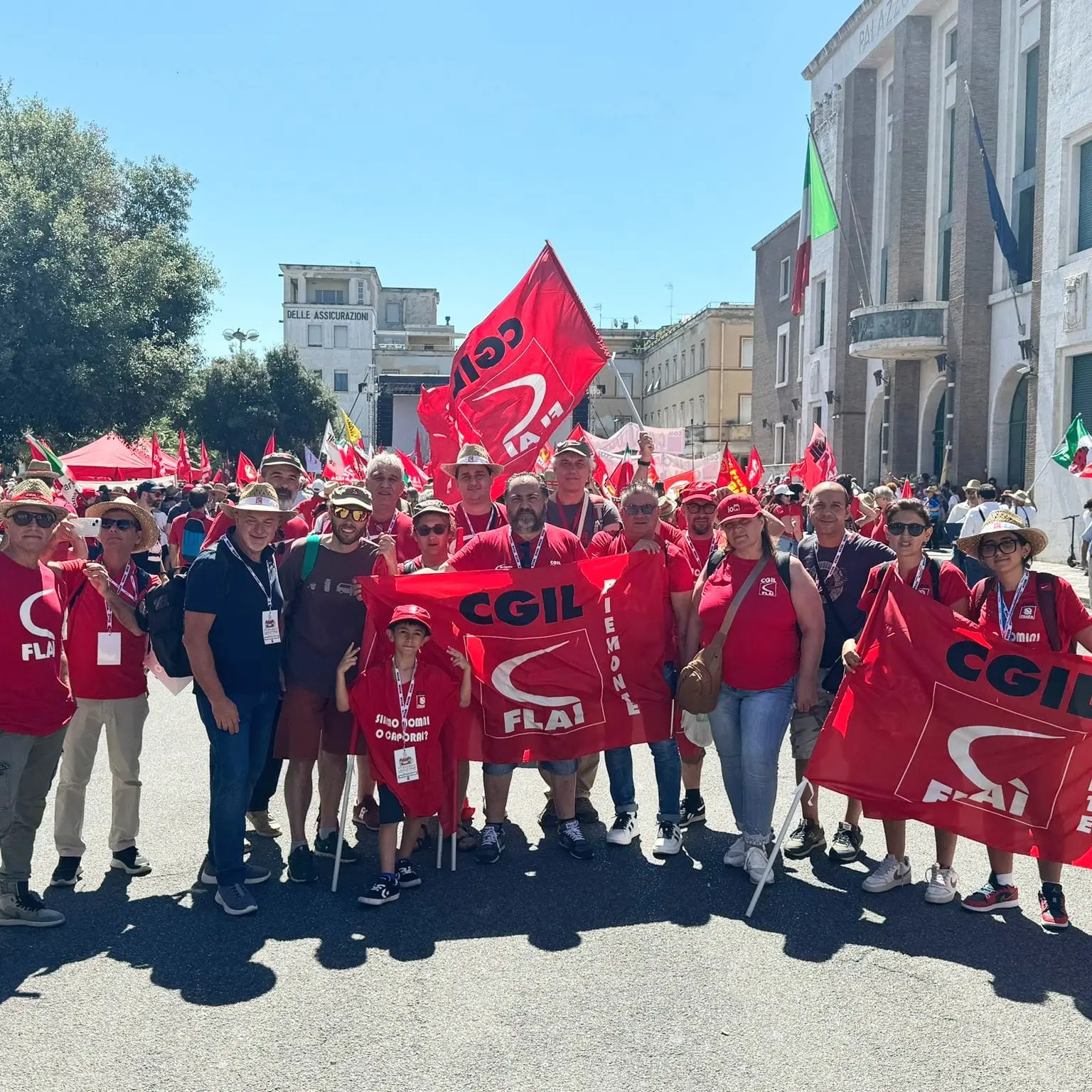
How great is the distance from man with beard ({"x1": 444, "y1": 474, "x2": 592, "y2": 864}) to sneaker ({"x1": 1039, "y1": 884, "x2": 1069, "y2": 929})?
2200 mm

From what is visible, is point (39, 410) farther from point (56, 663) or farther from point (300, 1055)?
point (300, 1055)

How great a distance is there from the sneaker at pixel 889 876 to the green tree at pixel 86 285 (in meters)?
26.3

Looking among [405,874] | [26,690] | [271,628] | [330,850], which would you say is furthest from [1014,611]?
[26,690]

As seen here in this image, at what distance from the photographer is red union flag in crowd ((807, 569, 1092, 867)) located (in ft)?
16.2

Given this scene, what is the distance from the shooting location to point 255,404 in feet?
210

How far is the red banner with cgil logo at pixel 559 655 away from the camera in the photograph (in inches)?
233

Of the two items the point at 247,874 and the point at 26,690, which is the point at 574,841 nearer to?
the point at 247,874

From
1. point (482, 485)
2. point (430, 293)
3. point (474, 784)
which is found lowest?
point (474, 784)

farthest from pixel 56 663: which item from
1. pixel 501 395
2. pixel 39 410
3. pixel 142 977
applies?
pixel 39 410

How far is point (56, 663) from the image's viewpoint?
16.1 ft

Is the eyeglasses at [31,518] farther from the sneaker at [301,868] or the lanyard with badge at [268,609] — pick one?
the sneaker at [301,868]

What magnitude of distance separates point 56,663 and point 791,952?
3.48 meters

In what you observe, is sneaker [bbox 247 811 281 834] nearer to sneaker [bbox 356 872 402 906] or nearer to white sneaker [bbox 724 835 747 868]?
sneaker [bbox 356 872 402 906]

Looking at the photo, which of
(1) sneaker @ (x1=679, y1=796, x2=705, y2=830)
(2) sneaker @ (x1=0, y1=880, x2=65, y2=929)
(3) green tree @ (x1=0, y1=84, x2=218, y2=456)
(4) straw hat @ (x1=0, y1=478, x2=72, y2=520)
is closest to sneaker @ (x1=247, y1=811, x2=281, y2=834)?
(2) sneaker @ (x1=0, y1=880, x2=65, y2=929)
